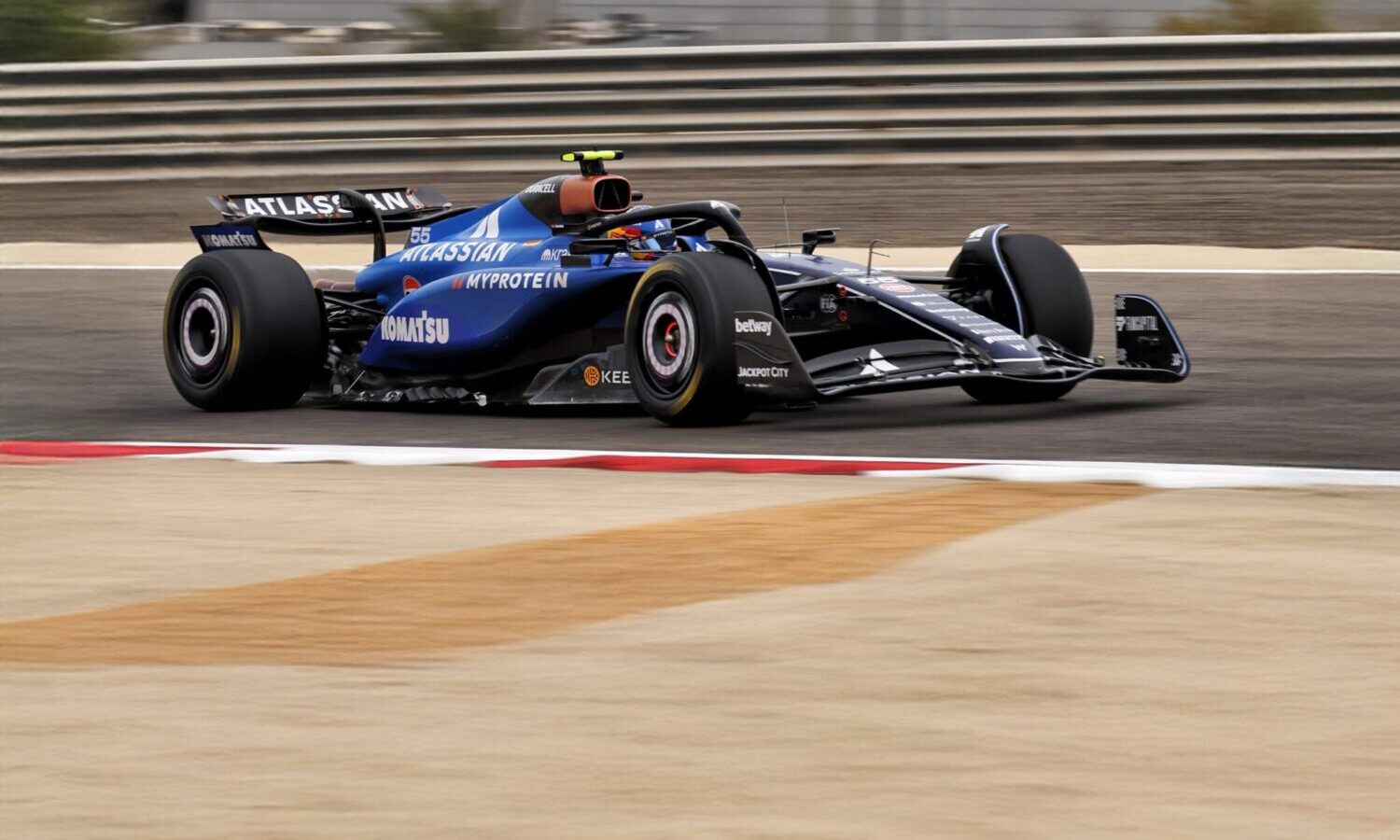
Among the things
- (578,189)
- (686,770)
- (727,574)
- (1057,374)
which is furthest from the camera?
(578,189)

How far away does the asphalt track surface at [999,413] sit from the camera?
26.4 feet

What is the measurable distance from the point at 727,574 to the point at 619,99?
12.0m

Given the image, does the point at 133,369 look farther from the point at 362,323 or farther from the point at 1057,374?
the point at 1057,374

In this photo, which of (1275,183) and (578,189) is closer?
(578,189)

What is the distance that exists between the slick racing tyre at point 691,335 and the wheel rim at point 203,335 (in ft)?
6.85

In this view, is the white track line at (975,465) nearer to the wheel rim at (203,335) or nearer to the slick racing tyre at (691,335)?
the slick racing tyre at (691,335)

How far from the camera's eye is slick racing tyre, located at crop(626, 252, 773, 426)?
837 cm

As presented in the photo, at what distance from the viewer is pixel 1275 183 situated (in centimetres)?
1641

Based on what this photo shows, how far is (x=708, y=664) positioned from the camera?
476 centimetres

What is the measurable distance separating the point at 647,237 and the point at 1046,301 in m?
1.67

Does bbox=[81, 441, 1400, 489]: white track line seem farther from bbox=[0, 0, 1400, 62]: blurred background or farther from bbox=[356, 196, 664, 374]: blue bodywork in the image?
bbox=[0, 0, 1400, 62]: blurred background

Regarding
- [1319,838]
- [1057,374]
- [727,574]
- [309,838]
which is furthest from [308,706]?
[1057,374]

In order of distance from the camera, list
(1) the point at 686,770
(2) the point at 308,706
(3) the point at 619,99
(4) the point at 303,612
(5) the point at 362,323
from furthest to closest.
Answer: (3) the point at 619,99 → (5) the point at 362,323 → (4) the point at 303,612 → (2) the point at 308,706 → (1) the point at 686,770

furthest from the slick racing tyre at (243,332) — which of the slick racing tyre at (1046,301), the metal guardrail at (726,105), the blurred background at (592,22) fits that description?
the blurred background at (592,22)
